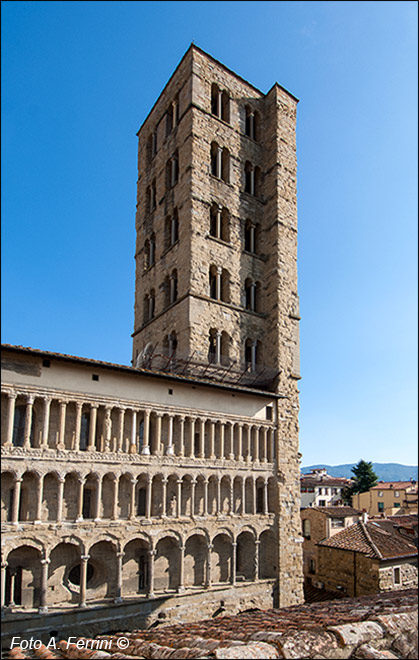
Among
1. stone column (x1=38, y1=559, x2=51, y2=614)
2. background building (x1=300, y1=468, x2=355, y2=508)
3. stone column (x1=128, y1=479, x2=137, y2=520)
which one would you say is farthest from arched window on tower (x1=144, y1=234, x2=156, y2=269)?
background building (x1=300, y1=468, x2=355, y2=508)

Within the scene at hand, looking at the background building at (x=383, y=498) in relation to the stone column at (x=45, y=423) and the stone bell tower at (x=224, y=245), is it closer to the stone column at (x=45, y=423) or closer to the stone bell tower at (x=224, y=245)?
the stone bell tower at (x=224, y=245)

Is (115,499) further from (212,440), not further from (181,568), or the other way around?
(212,440)

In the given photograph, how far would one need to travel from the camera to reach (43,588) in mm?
18375

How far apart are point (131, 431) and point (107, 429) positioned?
123 centimetres

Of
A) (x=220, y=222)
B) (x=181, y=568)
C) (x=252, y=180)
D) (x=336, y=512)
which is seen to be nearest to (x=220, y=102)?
(x=252, y=180)

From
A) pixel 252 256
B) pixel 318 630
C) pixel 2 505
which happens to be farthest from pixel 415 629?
pixel 252 256

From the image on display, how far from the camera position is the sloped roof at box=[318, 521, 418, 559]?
30000 millimetres

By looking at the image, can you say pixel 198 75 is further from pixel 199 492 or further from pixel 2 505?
pixel 2 505

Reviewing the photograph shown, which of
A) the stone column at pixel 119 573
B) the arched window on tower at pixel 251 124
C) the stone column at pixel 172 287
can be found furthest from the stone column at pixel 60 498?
the arched window on tower at pixel 251 124

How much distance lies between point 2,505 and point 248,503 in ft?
43.3

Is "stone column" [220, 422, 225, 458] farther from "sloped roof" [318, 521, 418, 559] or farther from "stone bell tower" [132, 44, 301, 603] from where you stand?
"sloped roof" [318, 521, 418, 559]

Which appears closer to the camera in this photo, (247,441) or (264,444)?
(247,441)

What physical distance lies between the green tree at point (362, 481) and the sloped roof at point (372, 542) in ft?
139

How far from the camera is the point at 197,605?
2247 cm
